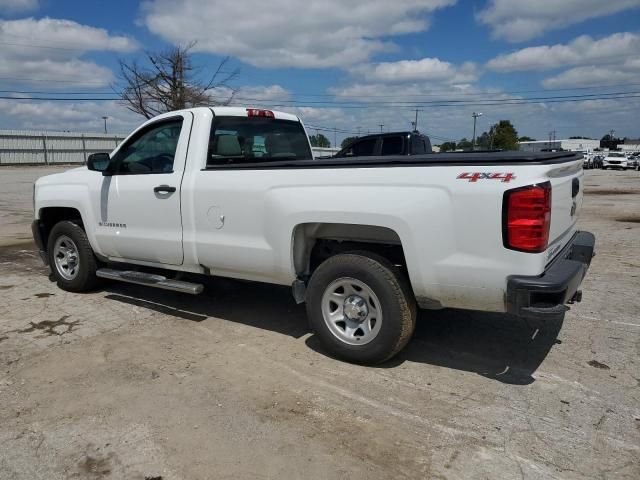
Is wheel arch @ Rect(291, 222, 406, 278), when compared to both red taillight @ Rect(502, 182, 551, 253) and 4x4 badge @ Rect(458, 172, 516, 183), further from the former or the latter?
red taillight @ Rect(502, 182, 551, 253)

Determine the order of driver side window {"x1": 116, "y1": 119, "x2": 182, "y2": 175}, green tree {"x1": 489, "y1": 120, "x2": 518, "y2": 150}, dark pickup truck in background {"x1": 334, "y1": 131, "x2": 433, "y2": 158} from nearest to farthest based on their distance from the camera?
driver side window {"x1": 116, "y1": 119, "x2": 182, "y2": 175}, dark pickup truck in background {"x1": 334, "y1": 131, "x2": 433, "y2": 158}, green tree {"x1": 489, "y1": 120, "x2": 518, "y2": 150}

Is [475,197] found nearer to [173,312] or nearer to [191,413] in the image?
[191,413]

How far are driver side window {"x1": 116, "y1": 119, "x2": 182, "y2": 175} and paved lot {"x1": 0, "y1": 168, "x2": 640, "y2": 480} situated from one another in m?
1.48

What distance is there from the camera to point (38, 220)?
6344 millimetres

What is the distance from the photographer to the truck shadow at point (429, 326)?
4199 millimetres

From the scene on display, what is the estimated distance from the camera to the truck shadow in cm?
420

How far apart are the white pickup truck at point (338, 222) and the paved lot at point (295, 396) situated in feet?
1.55

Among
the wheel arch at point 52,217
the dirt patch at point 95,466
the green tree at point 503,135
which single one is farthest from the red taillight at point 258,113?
the green tree at point 503,135

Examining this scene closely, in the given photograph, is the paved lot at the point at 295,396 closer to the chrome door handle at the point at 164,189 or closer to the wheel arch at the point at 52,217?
the wheel arch at the point at 52,217

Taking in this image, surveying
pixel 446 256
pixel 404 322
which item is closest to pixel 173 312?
pixel 404 322

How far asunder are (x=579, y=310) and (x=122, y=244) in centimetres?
474

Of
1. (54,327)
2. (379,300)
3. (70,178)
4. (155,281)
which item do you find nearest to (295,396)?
(379,300)

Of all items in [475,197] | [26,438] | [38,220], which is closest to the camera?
[26,438]

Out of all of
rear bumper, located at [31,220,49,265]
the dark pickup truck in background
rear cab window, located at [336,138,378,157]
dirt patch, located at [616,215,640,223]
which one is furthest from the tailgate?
dirt patch, located at [616,215,640,223]
